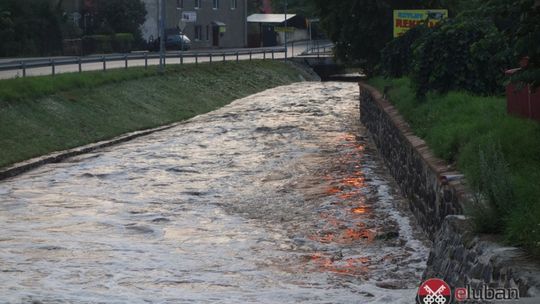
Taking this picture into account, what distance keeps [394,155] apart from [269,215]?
4.86 metres

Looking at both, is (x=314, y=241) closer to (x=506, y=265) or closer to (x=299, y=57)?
(x=506, y=265)

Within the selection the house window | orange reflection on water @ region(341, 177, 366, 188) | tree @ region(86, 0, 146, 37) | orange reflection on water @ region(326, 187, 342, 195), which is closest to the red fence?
orange reflection on water @ region(326, 187, 342, 195)

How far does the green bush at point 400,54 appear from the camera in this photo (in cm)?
3256

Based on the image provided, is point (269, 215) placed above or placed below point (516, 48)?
below

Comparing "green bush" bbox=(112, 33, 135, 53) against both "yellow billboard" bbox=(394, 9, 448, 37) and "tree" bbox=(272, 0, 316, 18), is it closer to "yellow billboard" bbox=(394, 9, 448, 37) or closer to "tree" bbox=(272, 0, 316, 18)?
"yellow billboard" bbox=(394, 9, 448, 37)

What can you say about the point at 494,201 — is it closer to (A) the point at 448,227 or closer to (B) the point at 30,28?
(A) the point at 448,227

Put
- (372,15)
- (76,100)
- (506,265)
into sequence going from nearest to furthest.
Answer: (506,265) < (76,100) < (372,15)

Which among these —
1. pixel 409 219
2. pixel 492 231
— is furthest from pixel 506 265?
pixel 409 219

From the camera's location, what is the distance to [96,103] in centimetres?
3612

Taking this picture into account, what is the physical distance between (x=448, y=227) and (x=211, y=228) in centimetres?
717

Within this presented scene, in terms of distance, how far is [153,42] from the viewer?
77812 mm

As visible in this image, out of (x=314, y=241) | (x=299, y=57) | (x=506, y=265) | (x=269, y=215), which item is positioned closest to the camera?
(x=506, y=265)

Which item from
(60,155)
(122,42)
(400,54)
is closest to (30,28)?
(122,42)

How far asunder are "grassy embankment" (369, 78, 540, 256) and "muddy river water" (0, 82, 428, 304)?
1604 mm
